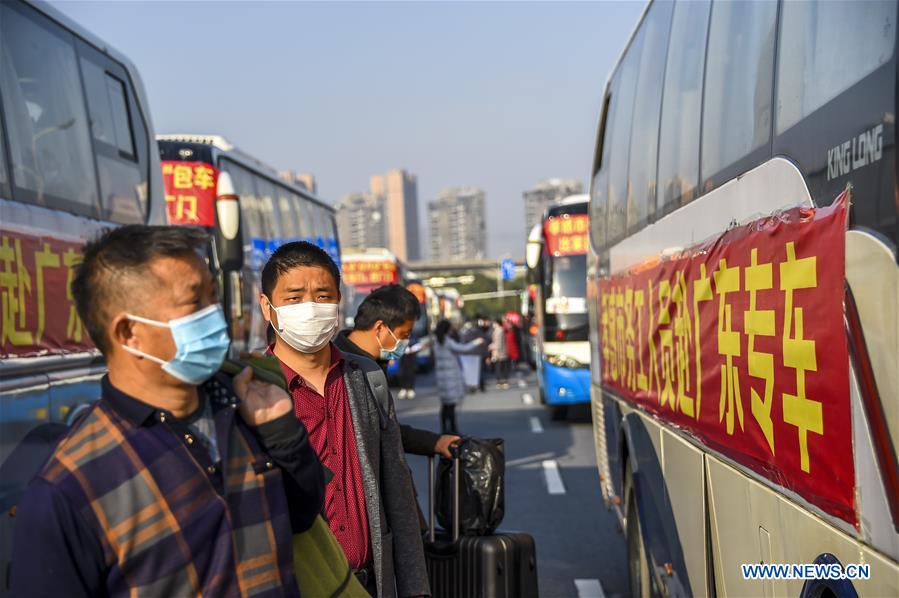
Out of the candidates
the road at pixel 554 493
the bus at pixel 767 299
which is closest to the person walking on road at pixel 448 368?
the road at pixel 554 493

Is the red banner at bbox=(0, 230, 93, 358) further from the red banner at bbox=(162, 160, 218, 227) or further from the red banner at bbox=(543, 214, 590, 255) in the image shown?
the red banner at bbox=(543, 214, 590, 255)

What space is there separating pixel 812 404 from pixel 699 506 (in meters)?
1.59

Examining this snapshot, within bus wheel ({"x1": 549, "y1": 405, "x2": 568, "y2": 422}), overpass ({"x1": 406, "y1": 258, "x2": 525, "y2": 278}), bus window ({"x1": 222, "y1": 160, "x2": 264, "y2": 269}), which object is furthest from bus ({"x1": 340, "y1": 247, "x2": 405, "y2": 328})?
overpass ({"x1": 406, "y1": 258, "x2": 525, "y2": 278})

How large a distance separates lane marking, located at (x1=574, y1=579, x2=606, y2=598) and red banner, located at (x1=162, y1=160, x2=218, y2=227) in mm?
6881

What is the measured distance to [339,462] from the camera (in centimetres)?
339

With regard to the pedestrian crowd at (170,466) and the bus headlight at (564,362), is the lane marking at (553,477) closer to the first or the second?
the bus headlight at (564,362)

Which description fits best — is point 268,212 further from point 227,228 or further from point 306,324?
point 306,324

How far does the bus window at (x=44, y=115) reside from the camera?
537 centimetres

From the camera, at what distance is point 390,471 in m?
3.55

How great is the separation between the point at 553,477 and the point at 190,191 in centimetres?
519

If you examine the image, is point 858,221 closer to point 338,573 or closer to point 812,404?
point 812,404

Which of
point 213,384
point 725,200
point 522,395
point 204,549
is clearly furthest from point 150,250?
point 522,395

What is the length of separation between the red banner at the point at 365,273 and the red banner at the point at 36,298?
2546 cm

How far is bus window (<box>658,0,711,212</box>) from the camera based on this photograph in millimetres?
4648
